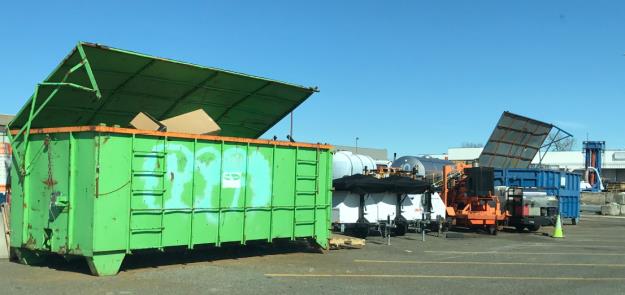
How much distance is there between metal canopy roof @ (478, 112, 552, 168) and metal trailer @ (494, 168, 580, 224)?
2052mm

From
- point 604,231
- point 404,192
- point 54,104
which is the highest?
point 54,104

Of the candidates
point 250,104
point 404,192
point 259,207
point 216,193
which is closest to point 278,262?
point 259,207

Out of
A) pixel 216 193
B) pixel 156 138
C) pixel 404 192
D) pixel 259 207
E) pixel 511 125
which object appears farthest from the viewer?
pixel 511 125

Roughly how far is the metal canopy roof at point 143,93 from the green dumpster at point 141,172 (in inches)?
1.1

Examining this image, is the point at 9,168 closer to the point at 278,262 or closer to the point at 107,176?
the point at 107,176

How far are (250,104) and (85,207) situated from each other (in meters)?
5.66

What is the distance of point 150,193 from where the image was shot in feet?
33.8

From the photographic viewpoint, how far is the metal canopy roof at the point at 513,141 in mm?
24891

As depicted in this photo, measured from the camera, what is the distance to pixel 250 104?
573 inches

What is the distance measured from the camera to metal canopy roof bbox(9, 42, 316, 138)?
10484 millimetres

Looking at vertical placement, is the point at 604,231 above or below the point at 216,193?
below

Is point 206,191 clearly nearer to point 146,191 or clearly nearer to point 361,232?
point 146,191

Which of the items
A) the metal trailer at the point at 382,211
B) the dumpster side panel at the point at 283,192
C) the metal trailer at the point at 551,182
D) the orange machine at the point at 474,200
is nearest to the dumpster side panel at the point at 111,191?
the dumpster side panel at the point at 283,192

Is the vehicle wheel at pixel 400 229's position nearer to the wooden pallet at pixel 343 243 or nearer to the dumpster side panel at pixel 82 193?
the wooden pallet at pixel 343 243
